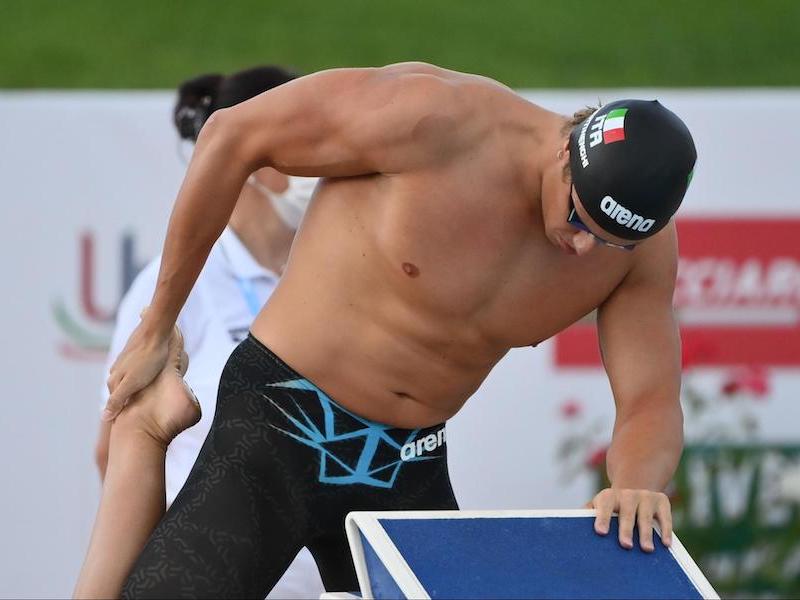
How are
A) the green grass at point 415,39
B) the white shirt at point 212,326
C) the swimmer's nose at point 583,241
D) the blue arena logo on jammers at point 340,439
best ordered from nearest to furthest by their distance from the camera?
the swimmer's nose at point 583,241 → the blue arena logo on jammers at point 340,439 → the white shirt at point 212,326 → the green grass at point 415,39

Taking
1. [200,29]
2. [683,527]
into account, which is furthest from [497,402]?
[200,29]

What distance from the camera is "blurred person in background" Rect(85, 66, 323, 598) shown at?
12.6ft

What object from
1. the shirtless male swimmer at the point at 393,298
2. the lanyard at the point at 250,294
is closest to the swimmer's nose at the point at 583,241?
the shirtless male swimmer at the point at 393,298

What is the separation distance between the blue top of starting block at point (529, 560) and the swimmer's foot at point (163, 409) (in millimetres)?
694

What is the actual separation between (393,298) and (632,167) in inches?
23.4

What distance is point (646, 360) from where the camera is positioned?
3002 mm

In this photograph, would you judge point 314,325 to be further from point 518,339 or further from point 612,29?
point 612,29

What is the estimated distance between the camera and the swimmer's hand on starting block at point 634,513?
2625mm

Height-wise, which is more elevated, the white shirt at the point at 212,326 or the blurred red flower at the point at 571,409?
the white shirt at the point at 212,326

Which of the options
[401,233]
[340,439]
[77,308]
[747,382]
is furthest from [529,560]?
[77,308]

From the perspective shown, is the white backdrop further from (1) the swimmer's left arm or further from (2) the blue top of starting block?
(2) the blue top of starting block

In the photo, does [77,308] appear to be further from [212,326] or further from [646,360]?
[646,360]

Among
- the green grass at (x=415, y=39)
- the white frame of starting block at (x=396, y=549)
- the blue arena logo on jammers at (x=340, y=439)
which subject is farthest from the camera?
the green grass at (x=415, y=39)

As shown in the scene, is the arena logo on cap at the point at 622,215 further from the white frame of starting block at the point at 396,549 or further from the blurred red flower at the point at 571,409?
the blurred red flower at the point at 571,409
